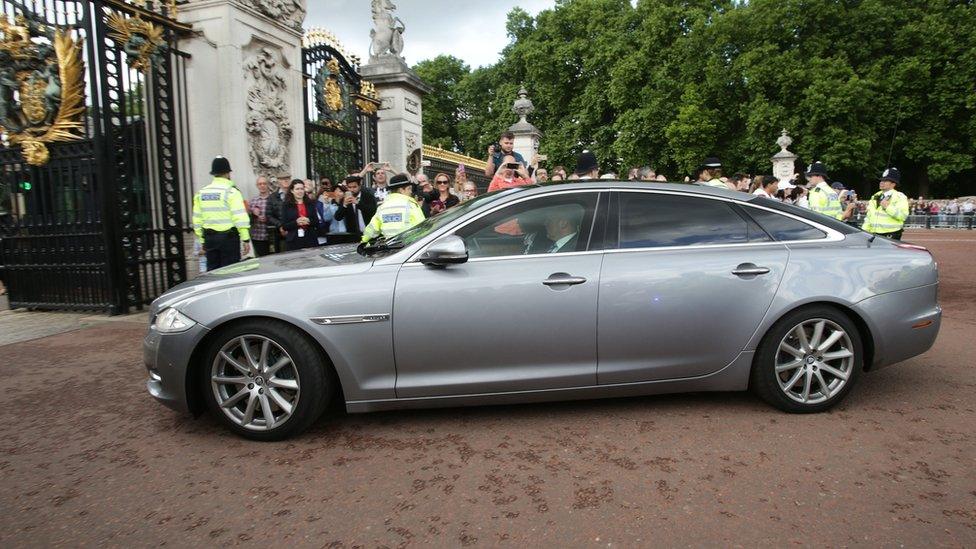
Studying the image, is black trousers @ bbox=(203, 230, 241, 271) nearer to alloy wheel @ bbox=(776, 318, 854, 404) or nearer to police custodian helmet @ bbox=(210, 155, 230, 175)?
police custodian helmet @ bbox=(210, 155, 230, 175)

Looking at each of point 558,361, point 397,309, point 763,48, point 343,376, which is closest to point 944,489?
point 558,361

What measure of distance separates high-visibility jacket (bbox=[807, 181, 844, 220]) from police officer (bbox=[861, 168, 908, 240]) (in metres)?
0.48

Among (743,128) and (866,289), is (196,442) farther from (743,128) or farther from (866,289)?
(743,128)

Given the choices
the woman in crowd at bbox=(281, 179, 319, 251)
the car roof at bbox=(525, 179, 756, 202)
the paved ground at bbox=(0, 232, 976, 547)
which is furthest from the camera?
the woman in crowd at bbox=(281, 179, 319, 251)

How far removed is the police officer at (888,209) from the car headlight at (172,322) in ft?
29.3

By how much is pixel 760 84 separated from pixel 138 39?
31254mm

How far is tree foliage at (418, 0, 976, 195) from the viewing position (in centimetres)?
3058

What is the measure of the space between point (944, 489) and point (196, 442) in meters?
3.97

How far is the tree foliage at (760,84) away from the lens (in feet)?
100

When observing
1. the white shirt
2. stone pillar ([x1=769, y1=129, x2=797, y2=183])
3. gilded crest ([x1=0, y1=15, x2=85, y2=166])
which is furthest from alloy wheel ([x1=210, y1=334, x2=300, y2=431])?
stone pillar ([x1=769, y1=129, x2=797, y2=183])

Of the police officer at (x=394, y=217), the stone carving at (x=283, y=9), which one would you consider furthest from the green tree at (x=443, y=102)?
the police officer at (x=394, y=217)

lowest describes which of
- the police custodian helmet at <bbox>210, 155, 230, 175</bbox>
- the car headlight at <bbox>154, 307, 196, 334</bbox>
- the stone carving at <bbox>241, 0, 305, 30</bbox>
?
the car headlight at <bbox>154, 307, 196, 334</bbox>

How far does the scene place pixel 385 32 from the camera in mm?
13594

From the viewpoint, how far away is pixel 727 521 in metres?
2.76
